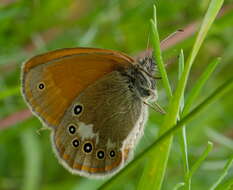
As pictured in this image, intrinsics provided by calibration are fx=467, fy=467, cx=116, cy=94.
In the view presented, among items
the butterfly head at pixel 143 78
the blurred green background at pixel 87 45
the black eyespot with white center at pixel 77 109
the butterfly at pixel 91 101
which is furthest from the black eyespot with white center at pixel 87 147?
the blurred green background at pixel 87 45

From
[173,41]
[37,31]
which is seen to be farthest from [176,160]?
[37,31]

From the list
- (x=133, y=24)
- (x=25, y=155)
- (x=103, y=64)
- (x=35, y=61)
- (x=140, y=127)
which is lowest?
(x=25, y=155)

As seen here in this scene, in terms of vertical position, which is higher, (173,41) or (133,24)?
(173,41)

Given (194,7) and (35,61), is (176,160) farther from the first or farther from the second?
(35,61)

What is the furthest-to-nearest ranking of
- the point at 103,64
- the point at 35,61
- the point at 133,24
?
A: the point at 133,24, the point at 103,64, the point at 35,61

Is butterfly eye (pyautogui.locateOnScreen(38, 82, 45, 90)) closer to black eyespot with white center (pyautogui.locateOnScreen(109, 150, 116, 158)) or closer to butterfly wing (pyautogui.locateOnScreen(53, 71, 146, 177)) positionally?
butterfly wing (pyautogui.locateOnScreen(53, 71, 146, 177))

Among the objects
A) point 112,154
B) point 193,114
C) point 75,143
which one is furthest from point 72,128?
point 193,114
